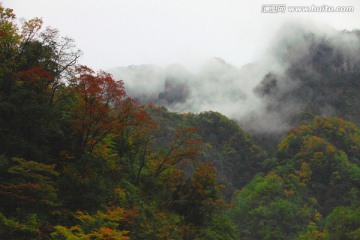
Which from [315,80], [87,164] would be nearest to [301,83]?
[315,80]

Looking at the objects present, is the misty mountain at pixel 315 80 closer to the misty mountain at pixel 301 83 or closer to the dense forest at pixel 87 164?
the misty mountain at pixel 301 83

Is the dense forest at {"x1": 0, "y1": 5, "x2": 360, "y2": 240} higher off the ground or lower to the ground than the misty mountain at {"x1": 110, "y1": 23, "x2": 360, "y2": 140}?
lower

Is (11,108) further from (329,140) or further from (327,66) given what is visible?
(327,66)

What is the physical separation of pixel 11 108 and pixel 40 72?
3117 mm

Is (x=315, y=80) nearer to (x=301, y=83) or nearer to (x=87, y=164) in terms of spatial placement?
(x=301, y=83)

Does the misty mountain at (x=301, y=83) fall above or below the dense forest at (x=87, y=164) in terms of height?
above

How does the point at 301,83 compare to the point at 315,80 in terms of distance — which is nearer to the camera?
the point at 315,80

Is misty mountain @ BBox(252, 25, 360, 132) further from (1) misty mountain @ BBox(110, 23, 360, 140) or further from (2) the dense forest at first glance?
(2) the dense forest

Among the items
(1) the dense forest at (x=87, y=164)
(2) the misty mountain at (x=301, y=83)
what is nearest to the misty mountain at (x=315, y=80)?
(2) the misty mountain at (x=301, y=83)

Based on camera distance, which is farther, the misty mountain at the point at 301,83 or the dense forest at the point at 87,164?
the misty mountain at the point at 301,83

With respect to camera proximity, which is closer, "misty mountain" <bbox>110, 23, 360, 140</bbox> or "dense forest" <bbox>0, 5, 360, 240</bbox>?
"dense forest" <bbox>0, 5, 360, 240</bbox>

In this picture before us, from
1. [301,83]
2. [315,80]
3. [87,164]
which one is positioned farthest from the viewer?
[301,83]

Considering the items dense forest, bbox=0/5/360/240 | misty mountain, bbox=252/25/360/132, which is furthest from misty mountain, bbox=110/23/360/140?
dense forest, bbox=0/5/360/240

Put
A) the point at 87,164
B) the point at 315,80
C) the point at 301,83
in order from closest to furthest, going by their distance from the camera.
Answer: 1. the point at 87,164
2. the point at 315,80
3. the point at 301,83
